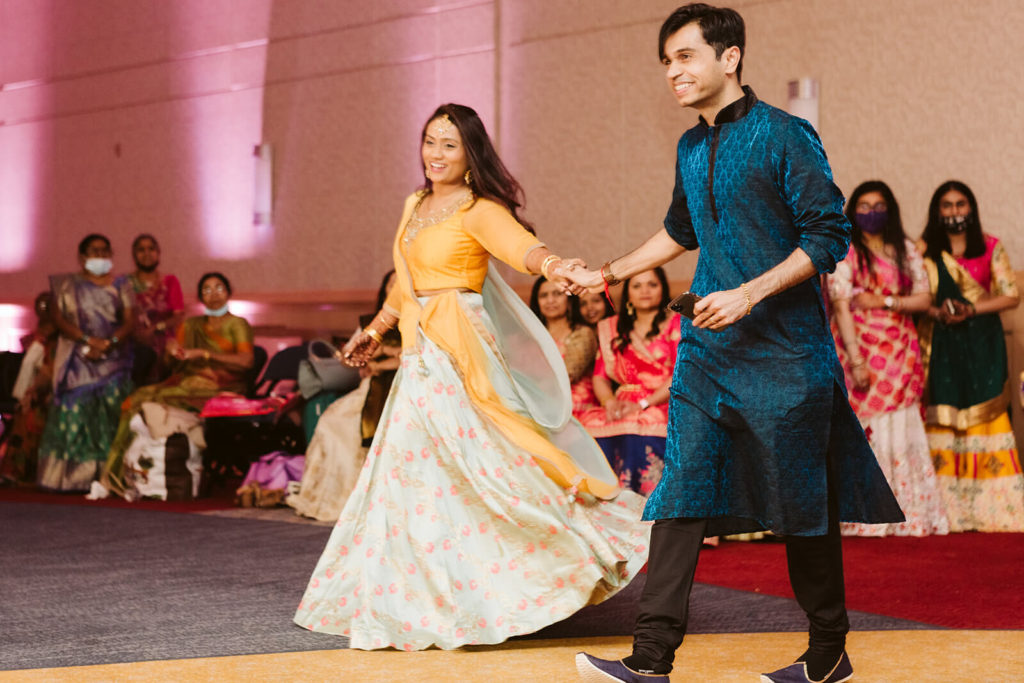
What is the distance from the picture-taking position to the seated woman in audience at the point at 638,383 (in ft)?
16.5

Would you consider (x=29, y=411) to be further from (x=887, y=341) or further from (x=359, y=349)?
(x=887, y=341)

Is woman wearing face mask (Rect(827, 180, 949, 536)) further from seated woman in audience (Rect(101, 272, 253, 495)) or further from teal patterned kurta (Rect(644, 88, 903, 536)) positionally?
seated woman in audience (Rect(101, 272, 253, 495))

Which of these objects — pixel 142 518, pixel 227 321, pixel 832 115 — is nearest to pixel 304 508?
pixel 142 518

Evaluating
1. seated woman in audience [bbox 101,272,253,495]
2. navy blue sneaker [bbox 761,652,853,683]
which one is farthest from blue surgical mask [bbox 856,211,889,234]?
seated woman in audience [bbox 101,272,253,495]

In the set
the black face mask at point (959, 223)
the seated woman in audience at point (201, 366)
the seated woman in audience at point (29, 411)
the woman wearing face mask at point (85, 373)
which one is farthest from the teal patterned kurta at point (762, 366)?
the seated woman in audience at point (29, 411)

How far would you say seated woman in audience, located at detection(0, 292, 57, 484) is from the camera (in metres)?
7.85

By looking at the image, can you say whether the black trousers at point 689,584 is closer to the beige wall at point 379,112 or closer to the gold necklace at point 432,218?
the gold necklace at point 432,218

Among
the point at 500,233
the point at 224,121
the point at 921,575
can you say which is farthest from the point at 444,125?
the point at 224,121

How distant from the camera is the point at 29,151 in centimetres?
1062

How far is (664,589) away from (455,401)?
990 mm

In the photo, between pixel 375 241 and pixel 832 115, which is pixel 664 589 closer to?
pixel 832 115

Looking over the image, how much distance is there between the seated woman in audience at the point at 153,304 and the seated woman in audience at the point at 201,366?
29cm

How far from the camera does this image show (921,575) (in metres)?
4.16

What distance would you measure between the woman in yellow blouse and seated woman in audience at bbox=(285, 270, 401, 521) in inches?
93.7
